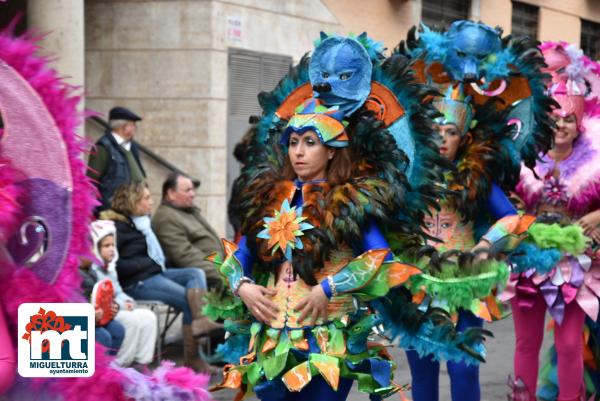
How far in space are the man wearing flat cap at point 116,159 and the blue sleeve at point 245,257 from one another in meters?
5.18

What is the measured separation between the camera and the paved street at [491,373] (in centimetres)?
831

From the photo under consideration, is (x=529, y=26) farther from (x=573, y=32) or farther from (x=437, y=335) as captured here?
(x=437, y=335)

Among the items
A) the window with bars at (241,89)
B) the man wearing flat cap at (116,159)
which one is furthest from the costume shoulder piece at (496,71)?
the window with bars at (241,89)

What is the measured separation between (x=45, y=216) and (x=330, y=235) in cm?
140

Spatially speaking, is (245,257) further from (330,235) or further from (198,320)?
(198,320)

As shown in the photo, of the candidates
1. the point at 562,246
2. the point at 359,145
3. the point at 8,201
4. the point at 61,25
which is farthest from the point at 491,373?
the point at 61,25

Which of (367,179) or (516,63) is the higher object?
(516,63)

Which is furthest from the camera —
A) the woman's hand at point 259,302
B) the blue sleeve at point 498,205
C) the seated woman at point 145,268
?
the seated woman at point 145,268

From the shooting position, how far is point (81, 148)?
415 cm

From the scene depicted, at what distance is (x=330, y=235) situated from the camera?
5090 mm

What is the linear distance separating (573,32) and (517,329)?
1808 cm

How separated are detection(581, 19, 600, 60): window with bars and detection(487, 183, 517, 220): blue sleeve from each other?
19.6 metres

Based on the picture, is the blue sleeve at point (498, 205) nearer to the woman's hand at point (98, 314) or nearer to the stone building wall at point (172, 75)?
the woman's hand at point (98, 314)

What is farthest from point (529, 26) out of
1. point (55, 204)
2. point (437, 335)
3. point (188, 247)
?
point (55, 204)
